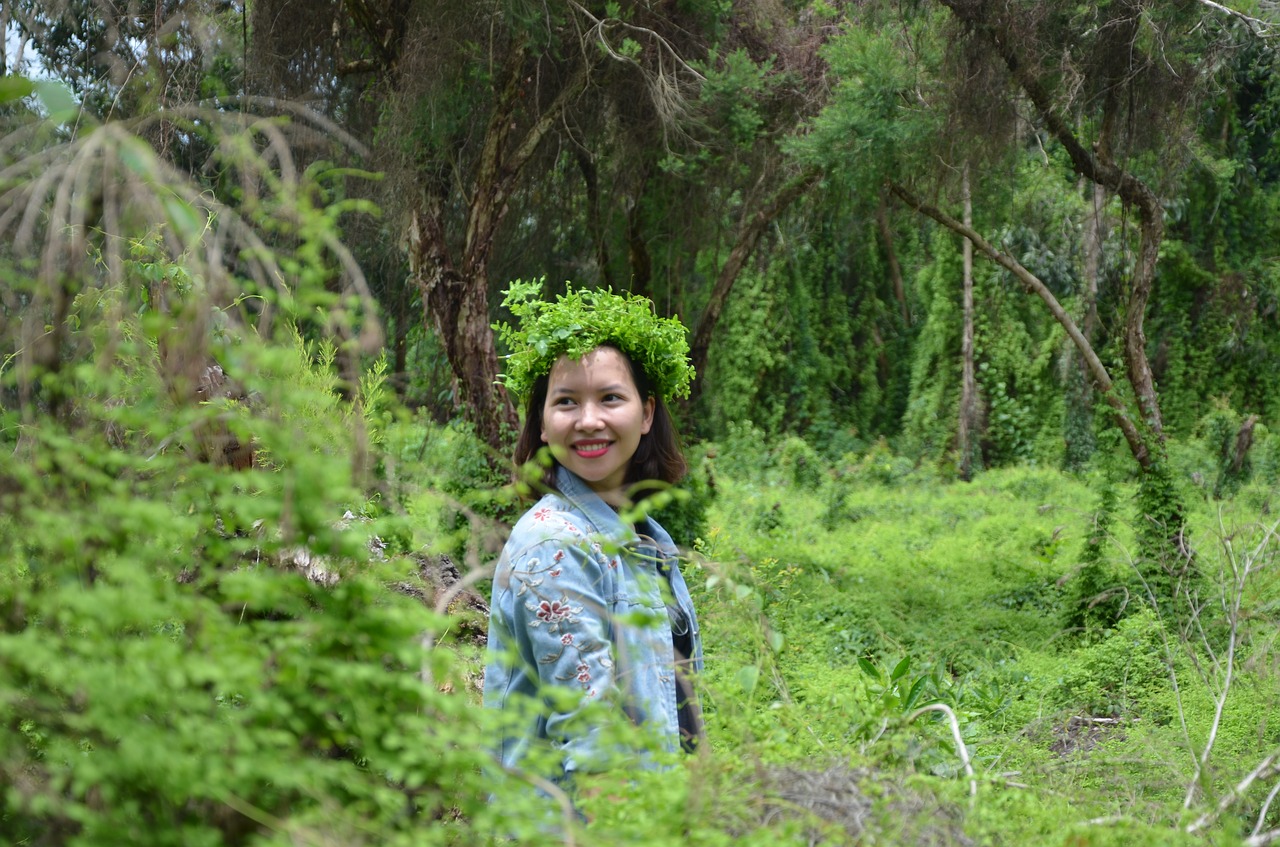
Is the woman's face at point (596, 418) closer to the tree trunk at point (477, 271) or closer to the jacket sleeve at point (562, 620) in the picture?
the jacket sleeve at point (562, 620)

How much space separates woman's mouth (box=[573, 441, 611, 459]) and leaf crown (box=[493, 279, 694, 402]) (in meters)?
0.22

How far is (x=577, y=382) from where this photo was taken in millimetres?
2775

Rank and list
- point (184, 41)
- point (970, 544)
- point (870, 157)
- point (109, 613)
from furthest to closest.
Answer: point (970, 544) → point (870, 157) → point (184, 41) → point (109, 613)

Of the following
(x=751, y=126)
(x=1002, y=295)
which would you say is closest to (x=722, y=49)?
(x=751, y=126)

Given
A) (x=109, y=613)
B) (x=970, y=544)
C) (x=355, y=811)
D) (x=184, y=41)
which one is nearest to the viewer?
(x=109, y=613)

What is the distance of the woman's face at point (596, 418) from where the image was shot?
272 cm

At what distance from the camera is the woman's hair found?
294 cm

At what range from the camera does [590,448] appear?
272cm

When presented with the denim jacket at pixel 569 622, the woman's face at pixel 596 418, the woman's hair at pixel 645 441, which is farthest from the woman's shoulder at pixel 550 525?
the woman's hair at pixel 645 441

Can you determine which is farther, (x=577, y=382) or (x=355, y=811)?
(x=577, y=382)

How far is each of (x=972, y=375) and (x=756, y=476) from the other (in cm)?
421

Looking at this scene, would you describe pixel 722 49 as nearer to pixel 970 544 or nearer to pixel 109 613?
pixel 970 544

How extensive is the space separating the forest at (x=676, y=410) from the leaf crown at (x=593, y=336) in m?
0.51

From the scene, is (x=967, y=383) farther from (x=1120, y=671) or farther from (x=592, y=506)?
(x=592, y=506)
